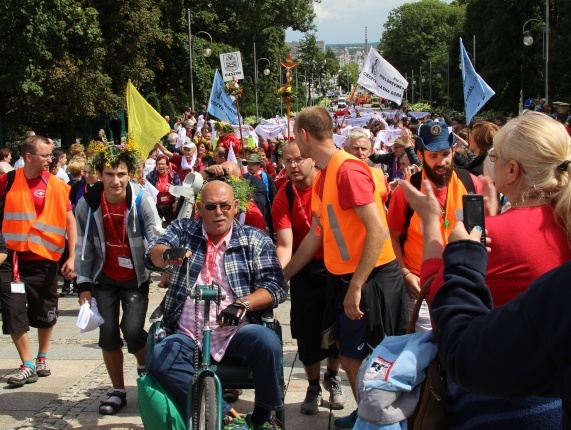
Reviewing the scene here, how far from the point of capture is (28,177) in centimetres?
684

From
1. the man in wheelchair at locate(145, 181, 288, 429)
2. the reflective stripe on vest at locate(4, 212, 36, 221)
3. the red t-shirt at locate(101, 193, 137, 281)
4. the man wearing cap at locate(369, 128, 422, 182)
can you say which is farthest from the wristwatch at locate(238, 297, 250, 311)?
the man wearing cap at locate(369, 128, 422, 182)

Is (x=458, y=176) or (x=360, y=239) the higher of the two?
(x=458, y=176)

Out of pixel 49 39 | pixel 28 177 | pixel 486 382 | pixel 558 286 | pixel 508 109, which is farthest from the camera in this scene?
pixel 508 109

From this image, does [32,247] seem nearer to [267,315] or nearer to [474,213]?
[267,315]

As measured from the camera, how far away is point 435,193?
15.6 ft

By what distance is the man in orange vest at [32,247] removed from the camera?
6.54 metres

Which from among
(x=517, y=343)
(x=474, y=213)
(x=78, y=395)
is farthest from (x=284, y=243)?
(x=517, y=343)

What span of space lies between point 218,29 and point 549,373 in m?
47.7

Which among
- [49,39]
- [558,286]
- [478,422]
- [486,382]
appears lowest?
[478,422]

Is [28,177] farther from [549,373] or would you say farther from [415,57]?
[415,57]

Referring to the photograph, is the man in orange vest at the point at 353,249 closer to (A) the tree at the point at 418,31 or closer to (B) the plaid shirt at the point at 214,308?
(B) the plaid shirt at the point at 214,308

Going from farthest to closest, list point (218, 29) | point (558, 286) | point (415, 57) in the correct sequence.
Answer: point (415, 57) → point (218, 29) → point (558, 286)

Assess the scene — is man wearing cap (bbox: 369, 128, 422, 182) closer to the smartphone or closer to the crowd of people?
the crowd of people

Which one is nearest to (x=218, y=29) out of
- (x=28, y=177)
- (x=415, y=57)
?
(x=28, y=177)
